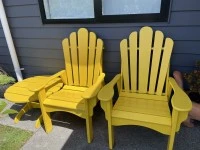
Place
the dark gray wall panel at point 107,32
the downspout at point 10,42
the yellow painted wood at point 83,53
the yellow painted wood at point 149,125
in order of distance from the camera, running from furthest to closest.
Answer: the downspout at point 10,42 → the yellow painted wood at point 83,53 → the dark gray wall panel at point 107,32 → the yellow painted wood at point 149,125

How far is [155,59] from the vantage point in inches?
76.4

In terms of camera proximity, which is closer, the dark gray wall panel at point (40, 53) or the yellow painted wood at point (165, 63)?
the yellow painted wood at point (165, 63)

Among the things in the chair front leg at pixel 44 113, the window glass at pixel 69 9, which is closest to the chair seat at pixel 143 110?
the chair front leg at pixel 44 113

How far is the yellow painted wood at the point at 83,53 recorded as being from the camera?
7.16ft

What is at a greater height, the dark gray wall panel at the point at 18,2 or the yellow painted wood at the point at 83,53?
the dark gray wall panel at the point at 18,2

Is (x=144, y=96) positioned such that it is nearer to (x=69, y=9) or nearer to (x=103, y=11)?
(x=103, y=11)

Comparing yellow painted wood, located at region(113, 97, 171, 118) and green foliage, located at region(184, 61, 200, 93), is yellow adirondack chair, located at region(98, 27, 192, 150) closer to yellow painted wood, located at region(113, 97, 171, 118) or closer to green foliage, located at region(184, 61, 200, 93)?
yellow painted wood, located at region(113, 97, 171, 118)

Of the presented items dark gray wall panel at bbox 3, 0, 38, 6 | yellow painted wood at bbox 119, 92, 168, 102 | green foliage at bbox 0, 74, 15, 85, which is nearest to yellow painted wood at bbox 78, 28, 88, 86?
yellow painted wood at bbox 119, 92, 168, 102

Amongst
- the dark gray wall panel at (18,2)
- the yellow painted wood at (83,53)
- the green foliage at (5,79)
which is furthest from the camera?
the green foliage at (5,79)

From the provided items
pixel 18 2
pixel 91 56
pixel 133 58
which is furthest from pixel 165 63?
pixel 18 2

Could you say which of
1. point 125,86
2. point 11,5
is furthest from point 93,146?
point 11,5

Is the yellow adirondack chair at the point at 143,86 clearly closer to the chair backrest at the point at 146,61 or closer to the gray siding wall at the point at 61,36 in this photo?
the chair backrest at the point at 146,61

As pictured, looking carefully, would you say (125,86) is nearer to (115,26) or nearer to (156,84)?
(156,84)

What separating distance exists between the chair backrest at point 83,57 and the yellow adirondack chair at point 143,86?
1.02 feet
